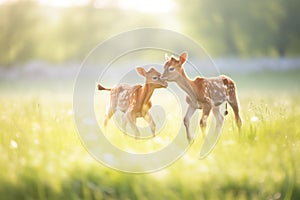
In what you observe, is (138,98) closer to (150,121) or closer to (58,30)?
(150,121)

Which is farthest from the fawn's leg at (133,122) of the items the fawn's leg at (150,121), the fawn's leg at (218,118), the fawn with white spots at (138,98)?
the fawn's leg at (218,118)

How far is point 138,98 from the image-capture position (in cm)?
348

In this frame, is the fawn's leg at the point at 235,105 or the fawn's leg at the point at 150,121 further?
the fawn's leg at the point at 235,105

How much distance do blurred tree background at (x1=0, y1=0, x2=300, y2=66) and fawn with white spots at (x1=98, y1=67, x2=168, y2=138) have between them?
1087cm

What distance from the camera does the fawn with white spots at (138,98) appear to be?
3.39m

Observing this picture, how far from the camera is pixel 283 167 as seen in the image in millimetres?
2865

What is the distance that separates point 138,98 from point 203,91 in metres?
0.46

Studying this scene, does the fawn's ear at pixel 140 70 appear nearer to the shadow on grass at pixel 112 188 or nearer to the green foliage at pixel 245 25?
the shadow on grass at pixel 112 188

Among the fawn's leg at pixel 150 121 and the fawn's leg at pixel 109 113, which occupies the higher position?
the fawn's leg at pixel 109 113

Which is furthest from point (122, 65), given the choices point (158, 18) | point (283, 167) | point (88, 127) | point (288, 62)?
point (283, 167)

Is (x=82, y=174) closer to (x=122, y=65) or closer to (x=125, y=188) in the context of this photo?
(x=125, y=188)

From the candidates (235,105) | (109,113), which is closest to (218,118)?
(235,105)

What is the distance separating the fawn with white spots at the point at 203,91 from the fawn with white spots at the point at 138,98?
3.6 inches

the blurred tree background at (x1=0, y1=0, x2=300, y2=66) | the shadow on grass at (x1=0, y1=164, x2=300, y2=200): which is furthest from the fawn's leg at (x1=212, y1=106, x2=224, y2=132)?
the blurred tree background at (x1=0, y1=0, x2=300, y2=66)
